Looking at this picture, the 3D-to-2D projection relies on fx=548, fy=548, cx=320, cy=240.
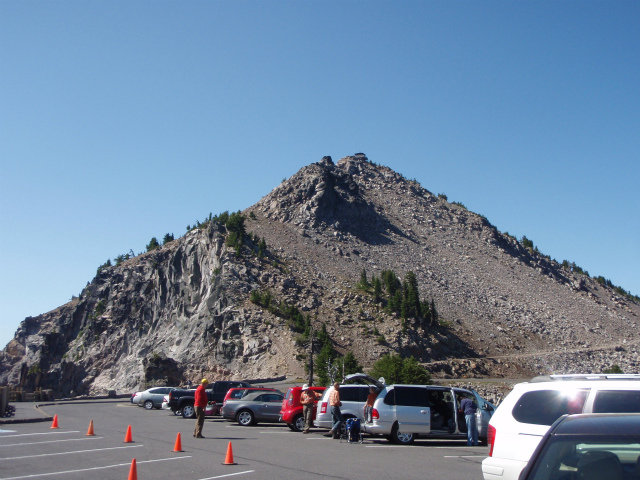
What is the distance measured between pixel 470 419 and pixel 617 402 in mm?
11091

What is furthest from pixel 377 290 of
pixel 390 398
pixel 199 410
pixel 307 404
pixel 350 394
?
pixel 199 410

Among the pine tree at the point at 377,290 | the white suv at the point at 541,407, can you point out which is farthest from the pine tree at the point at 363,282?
the white suv at the point at 541,407

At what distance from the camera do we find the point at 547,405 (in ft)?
25.6

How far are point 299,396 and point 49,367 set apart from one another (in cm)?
9441

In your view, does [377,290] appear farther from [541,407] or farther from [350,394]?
[541,407]

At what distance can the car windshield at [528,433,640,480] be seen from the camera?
13.1ft

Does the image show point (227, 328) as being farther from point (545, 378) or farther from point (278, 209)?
point (545, 378)

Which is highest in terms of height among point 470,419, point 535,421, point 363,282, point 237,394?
point 363,282

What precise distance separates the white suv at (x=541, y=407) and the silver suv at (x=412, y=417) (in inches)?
378

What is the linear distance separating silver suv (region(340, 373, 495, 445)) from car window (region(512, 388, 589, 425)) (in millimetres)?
9927

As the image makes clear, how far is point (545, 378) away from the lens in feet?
27.6

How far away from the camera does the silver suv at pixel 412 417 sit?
57.5ft

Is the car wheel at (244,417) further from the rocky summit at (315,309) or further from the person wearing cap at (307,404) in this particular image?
the rocky summit at (315,309)

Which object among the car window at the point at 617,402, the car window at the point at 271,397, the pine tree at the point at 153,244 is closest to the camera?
the car window at the point at 617,402
